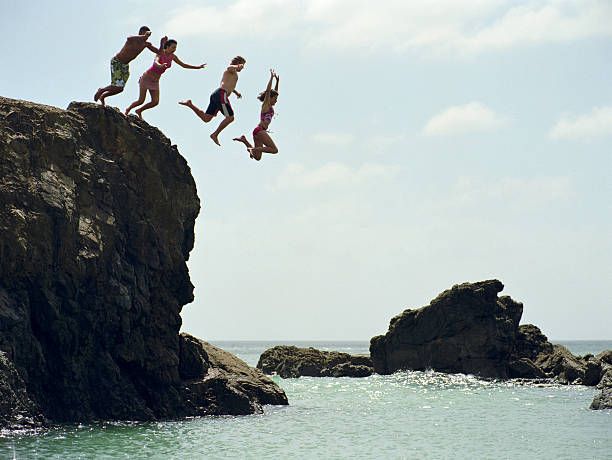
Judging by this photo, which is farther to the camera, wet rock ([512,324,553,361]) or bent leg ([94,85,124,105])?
wet rock ([512,324,553,361])

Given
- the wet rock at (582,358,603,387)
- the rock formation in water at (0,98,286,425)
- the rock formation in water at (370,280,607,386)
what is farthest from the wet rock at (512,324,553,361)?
the rock formation in water at (0,98,286,425)

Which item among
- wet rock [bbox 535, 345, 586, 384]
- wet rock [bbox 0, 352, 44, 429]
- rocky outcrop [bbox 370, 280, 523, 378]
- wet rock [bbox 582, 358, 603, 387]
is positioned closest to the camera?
wet rock [bbox 0, 352, 44, 429]

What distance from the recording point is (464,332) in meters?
64.4

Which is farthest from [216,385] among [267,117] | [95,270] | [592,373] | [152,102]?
[592,373]

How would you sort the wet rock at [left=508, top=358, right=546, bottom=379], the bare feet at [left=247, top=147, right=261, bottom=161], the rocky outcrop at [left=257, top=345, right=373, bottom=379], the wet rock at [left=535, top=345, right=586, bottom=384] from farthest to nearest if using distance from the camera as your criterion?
the rocky outcrop at [left=257, top=345, right=373, bottom=379] → the wet rock at [left=508, top=358, right=546, bottom=379] → the wet rock at [left=535, top=345, right=586, bottom=384] → the bare feet at [left=247, top=147, right=261, bottom=161]

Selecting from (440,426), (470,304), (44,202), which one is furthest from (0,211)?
(470,304)

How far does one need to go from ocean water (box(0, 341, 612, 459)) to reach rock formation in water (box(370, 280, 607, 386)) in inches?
639

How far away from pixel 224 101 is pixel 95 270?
25.5 ft

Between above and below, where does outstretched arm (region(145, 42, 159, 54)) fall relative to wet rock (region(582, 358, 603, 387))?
above

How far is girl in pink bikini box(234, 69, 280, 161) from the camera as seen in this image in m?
22.8

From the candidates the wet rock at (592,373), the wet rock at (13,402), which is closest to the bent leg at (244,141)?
the wet rock at (13,402)

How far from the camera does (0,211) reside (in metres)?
26.6

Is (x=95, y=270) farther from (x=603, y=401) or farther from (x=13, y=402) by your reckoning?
(x=603, y=401)

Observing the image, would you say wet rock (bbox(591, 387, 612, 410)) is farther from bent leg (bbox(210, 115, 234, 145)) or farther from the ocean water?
bent leg (bbox(210, 115, 234, 145))
